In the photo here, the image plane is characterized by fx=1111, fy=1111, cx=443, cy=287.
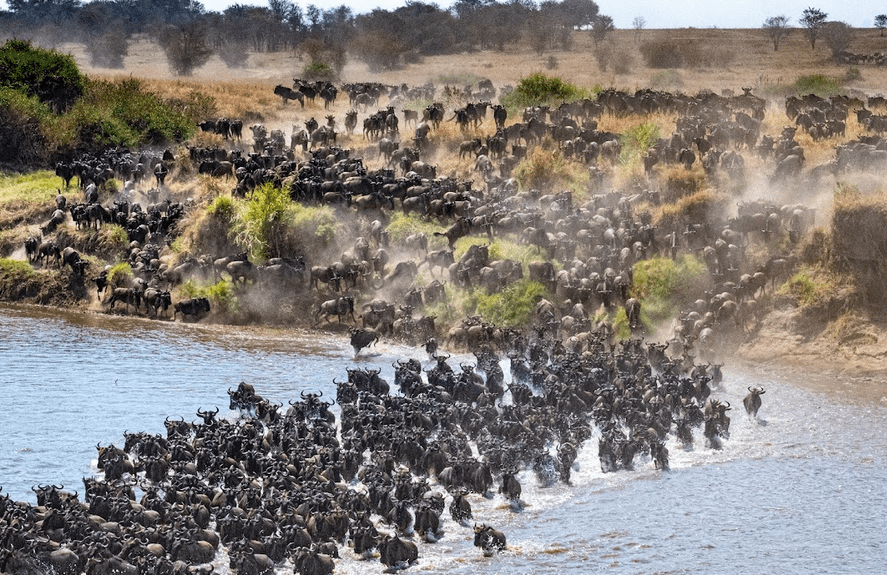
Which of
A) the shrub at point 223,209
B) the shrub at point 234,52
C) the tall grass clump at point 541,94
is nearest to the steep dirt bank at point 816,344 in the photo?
the shrub at point 223,209

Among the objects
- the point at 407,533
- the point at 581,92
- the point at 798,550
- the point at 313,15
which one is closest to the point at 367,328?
the point at 407,533

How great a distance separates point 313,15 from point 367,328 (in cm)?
10796

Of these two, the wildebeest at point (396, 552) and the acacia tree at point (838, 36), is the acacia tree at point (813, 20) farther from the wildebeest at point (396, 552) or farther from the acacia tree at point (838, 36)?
the wildebeest at point (396, 552)

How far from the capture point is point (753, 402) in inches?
987

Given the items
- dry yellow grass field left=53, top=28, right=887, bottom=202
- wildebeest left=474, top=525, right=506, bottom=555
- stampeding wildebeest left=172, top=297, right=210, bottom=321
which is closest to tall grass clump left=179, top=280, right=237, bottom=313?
stampeding wildebeest left=172, top=297, right=210, bottom=321

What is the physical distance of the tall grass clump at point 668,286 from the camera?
105 ft

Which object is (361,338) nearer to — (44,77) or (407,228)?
(407,228)

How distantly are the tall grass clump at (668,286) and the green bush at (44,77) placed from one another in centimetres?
3936

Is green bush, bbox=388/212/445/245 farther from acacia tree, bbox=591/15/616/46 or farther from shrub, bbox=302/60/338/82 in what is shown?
acacia tree, bbox=591/15/616/46

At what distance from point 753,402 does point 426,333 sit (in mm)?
10629

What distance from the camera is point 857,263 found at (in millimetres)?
30750

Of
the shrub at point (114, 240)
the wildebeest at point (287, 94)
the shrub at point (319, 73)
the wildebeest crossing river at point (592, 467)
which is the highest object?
the shrub at point (319, 73)

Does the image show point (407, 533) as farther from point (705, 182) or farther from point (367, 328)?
point (705, 182)

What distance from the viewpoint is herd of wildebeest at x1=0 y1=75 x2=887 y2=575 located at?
61.6ft
